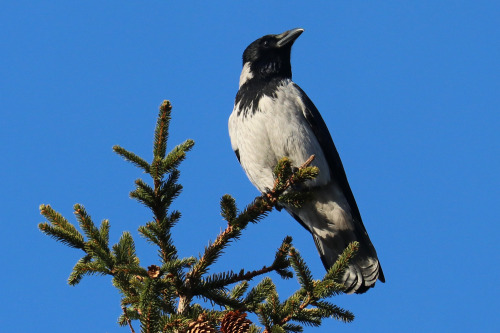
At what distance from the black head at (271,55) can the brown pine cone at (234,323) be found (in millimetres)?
3860

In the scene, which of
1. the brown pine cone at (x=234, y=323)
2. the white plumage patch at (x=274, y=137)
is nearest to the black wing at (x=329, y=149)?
the white plumage patch at (x=274, y=137)

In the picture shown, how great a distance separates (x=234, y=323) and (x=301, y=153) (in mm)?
2801

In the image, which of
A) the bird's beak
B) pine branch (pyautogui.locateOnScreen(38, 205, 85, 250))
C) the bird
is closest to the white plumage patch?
the bird

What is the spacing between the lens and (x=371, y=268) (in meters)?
6.02

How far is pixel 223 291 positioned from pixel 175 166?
793 millimetres

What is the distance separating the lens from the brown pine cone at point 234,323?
300 cm

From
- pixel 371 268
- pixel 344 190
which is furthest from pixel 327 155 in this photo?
pixel 371 268

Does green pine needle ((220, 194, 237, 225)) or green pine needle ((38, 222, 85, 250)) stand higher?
green pine needle ((220, 194, 237, 225))

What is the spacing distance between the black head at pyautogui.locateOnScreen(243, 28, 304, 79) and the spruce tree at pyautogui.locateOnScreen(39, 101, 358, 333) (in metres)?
3.27

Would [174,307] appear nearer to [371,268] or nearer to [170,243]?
[170,243]

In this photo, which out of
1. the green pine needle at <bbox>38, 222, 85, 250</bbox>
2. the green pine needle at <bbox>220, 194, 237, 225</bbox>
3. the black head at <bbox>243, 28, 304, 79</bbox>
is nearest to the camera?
the green pine needle at <bbox>38, 222, 85, 250</bbox>

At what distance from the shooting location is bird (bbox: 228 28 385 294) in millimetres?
5629

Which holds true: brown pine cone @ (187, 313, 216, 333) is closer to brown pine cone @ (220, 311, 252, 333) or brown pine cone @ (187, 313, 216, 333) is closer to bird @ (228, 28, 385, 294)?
brown pine cone @ (220, 311, 252, 333)

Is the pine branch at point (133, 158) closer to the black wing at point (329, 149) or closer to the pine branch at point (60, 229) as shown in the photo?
the pine branch at point (60, 229)
